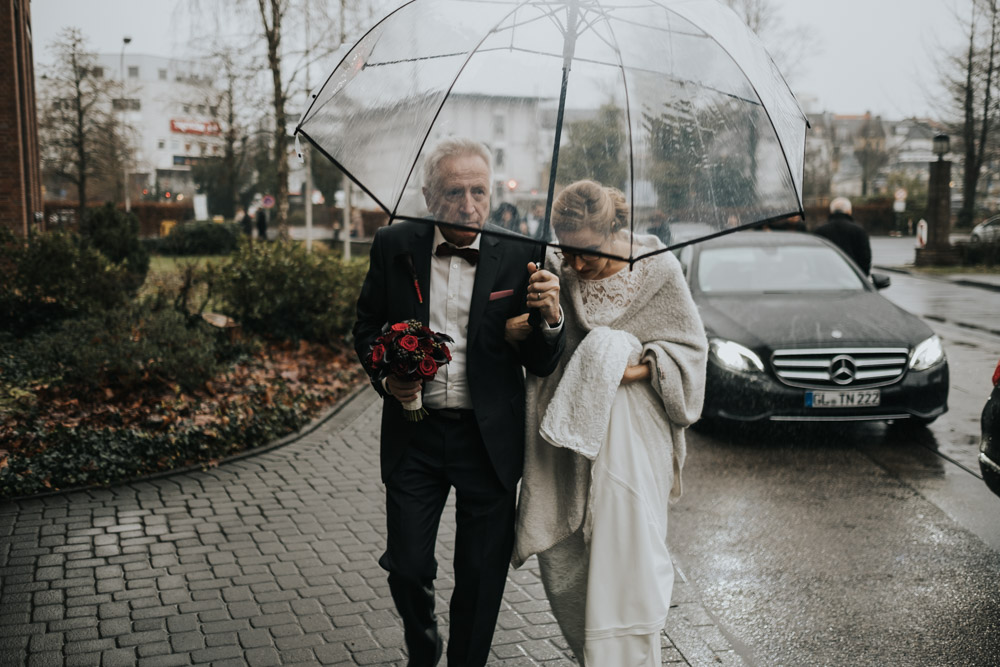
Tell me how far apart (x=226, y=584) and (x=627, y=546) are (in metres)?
2.30

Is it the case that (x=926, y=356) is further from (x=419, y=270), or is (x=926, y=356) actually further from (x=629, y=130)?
(x=419, y=270)

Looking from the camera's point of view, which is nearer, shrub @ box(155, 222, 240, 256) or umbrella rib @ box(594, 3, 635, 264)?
umbrella rib @ box(594, 3, 635, 264)

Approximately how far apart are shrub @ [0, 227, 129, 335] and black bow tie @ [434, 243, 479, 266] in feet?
27.1

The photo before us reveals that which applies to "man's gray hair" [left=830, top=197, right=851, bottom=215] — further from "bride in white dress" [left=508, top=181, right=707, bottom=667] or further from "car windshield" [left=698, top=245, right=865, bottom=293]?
"bride in white dress" [left=508, top=181, right=707, bottom=667]

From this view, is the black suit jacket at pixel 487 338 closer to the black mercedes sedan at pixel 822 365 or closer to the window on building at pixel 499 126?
the window on building at pixel 499 126

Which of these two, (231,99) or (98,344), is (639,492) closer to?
(98,344)

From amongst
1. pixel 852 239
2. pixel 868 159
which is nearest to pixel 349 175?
pixel 852 239

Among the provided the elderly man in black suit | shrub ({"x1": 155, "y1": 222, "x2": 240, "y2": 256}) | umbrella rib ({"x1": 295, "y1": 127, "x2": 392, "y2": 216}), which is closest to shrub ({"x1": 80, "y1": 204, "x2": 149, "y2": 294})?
umbrella rib ({"x1": 295, "y1": 127, "x2": 392, "y2": 216})

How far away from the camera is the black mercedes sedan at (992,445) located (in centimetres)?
489

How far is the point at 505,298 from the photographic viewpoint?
312 centimetres

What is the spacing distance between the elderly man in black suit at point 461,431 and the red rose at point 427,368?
220 mm

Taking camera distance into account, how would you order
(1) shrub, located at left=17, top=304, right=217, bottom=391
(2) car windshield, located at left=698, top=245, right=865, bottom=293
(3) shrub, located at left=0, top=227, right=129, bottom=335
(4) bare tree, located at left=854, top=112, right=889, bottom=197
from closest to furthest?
1. (1) shrub, located at left=17, top=304, right=217, bottom=391
2. (2) car windshield, located at left=698, top=245, right=865, bottom=293
3. (3) shrub, located at left=0, top=227, right=129, bottom=335
4. (4) bare tree, located at left=854, top=112, right=889, bottom=197

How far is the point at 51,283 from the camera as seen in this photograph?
415 inches

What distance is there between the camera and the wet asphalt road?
4.04m
